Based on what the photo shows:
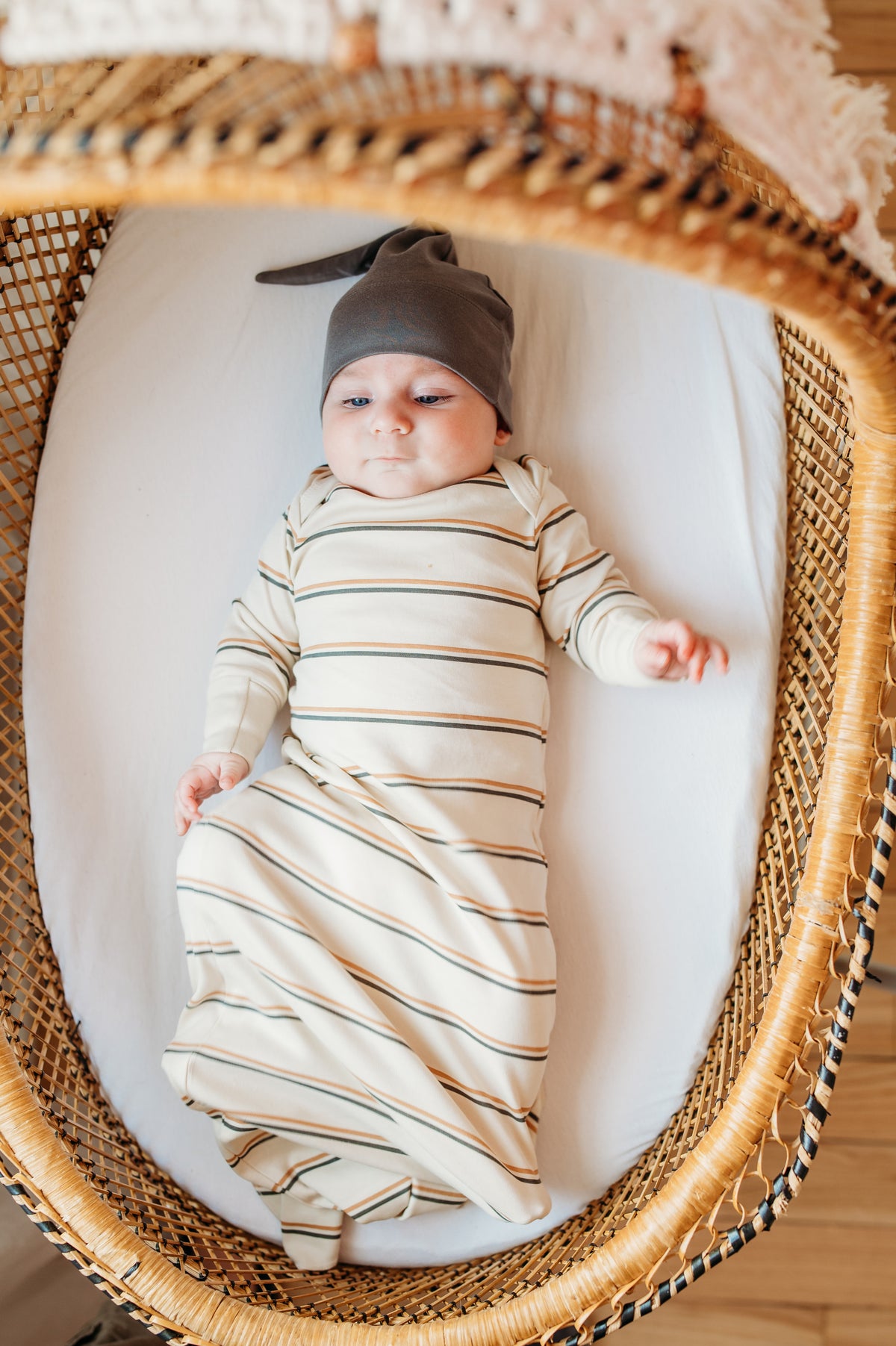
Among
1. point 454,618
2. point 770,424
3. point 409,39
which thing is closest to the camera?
point 409,39

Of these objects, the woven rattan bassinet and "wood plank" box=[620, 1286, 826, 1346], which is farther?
"wood plank" box=[620, 1286, 826, 1346]

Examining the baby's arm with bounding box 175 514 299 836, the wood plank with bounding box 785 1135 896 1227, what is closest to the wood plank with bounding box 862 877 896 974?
the wood plank with bounding box 785 1135 896 1227

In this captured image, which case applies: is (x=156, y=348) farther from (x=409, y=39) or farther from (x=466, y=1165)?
(x=466, y=1165)

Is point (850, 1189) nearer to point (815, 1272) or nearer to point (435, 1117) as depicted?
point (815, 1272)

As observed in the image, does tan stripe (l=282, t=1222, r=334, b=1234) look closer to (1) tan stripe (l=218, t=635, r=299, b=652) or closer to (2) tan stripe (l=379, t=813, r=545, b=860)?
(2) tan stripe (l=379, t=813, r=545, b=860)

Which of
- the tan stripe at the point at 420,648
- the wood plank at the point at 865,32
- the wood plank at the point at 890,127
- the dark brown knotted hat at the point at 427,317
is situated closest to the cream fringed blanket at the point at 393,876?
the tan stripe at the point at 420,648

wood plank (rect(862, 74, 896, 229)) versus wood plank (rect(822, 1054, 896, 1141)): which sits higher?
wood plank (rect(862, 74, 896, 229))

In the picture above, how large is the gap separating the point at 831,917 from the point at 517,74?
64cm

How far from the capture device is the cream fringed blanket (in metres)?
0.81

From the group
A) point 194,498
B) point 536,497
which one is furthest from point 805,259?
point 194,498

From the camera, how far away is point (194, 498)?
1045mm

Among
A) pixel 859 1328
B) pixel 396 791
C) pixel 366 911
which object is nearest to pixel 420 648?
pixel 396 791

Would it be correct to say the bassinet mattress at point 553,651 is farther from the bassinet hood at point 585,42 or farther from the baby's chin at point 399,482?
the bassinet hood at point 585,42

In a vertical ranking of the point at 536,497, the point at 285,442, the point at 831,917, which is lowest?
the point at 831,917
